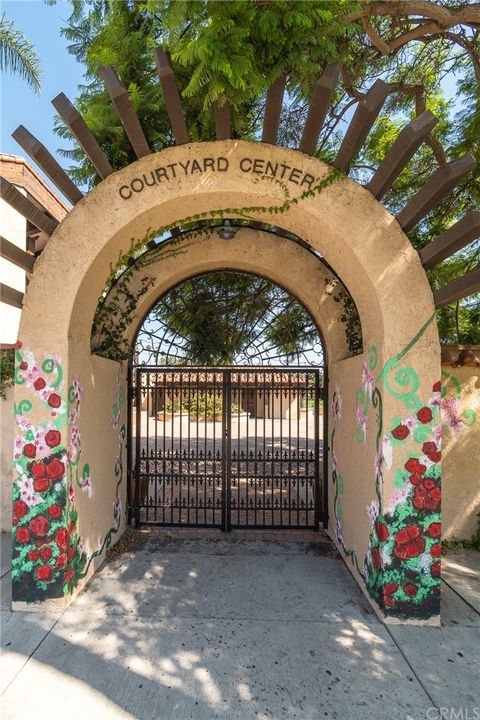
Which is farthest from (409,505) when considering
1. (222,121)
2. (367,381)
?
(222,121)

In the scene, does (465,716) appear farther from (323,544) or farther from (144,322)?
(144,322)

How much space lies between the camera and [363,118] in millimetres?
3488

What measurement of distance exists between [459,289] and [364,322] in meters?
0.95

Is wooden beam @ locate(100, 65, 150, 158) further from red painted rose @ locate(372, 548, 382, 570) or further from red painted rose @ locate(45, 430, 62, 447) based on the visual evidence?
red painted rose @ locate(372, 548, 382, 570)

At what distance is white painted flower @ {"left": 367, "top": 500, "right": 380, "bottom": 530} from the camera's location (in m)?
3.75

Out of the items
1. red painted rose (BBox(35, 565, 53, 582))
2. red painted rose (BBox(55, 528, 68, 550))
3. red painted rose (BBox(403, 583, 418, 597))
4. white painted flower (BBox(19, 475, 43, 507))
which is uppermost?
white painted flower (BBox(19, 475, 43, 507))

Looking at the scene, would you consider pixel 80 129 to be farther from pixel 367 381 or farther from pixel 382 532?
pixel 382 532

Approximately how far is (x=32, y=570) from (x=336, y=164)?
176 inches

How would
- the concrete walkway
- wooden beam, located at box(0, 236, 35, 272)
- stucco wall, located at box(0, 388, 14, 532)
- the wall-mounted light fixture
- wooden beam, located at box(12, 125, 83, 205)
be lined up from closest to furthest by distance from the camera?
the concrete walkway < wooden beam, located at box(0, 236, 35, 272) < wooden beam, located at box(12, 125, 83, 205) < the wall-mounted light fixture < stucco wall, located at box(0, 388, 14, 532)

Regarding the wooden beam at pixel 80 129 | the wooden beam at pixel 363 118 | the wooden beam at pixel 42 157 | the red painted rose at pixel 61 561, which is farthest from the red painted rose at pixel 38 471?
the wooden beam at pixel 363 118

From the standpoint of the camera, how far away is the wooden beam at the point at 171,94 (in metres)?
3.34

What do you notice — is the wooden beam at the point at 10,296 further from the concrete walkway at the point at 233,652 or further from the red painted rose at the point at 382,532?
the red painted rose at the point at 382,532

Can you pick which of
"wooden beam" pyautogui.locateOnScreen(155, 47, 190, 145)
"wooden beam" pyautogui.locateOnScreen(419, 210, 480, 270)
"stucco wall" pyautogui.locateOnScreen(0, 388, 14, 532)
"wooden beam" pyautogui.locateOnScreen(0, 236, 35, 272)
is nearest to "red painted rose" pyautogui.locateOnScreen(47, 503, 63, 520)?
"wooden beam" pyautogui.locateOnScreen(0, 236, 35, 272)

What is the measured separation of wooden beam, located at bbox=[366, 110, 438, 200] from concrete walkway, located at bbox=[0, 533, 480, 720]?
376 cm
